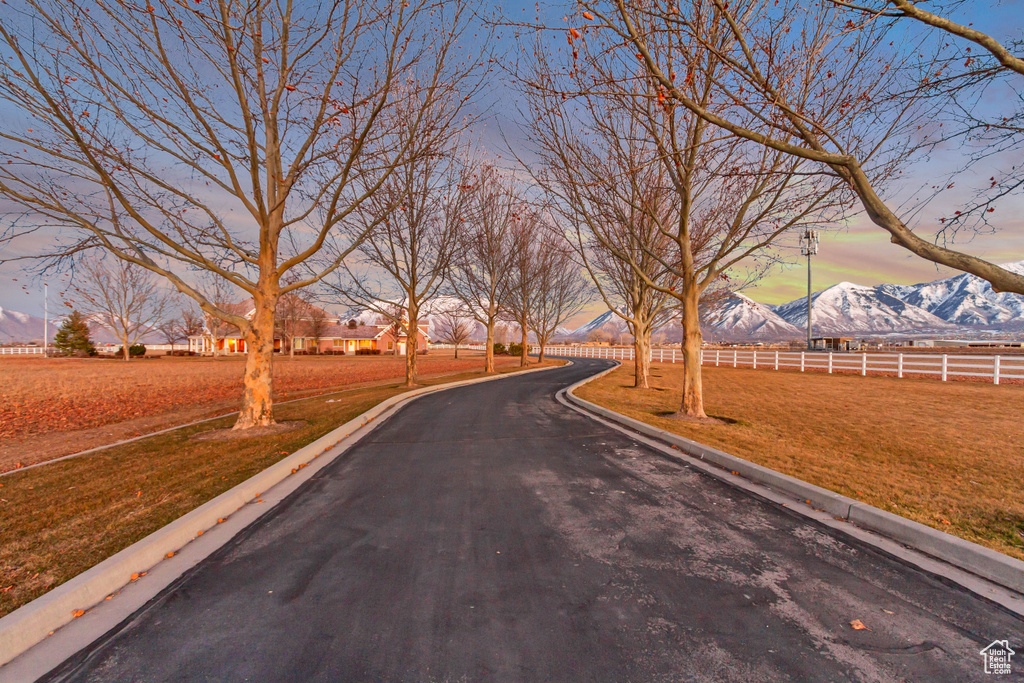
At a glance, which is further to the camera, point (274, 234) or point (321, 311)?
point (321, 311)

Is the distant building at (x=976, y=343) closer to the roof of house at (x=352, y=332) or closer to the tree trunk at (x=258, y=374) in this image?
the tree trunk at (x=258, y=374)

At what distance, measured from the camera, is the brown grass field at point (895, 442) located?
470 centimetres

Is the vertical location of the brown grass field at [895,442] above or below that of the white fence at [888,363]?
below

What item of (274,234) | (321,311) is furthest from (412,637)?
(321,311)

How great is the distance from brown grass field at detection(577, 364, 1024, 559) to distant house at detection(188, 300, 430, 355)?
61.7 m

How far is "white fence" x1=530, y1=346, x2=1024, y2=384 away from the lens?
1945cm

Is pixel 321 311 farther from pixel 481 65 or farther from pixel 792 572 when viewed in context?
pixel 792 572

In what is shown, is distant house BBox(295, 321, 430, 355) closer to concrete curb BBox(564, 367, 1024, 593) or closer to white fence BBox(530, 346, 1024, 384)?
white fence BBox(530, 346, 1024, 384)

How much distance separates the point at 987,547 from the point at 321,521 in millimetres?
5740

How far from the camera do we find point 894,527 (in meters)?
4.15

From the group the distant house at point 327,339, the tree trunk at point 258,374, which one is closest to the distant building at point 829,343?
the distant house at point 327,339

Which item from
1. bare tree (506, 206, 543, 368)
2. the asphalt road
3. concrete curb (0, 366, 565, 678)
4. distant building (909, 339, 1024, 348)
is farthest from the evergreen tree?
distant building (909, 339, 1024, 348)

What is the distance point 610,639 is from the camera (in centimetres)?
273

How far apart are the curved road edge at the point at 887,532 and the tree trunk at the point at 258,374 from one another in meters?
7.64
